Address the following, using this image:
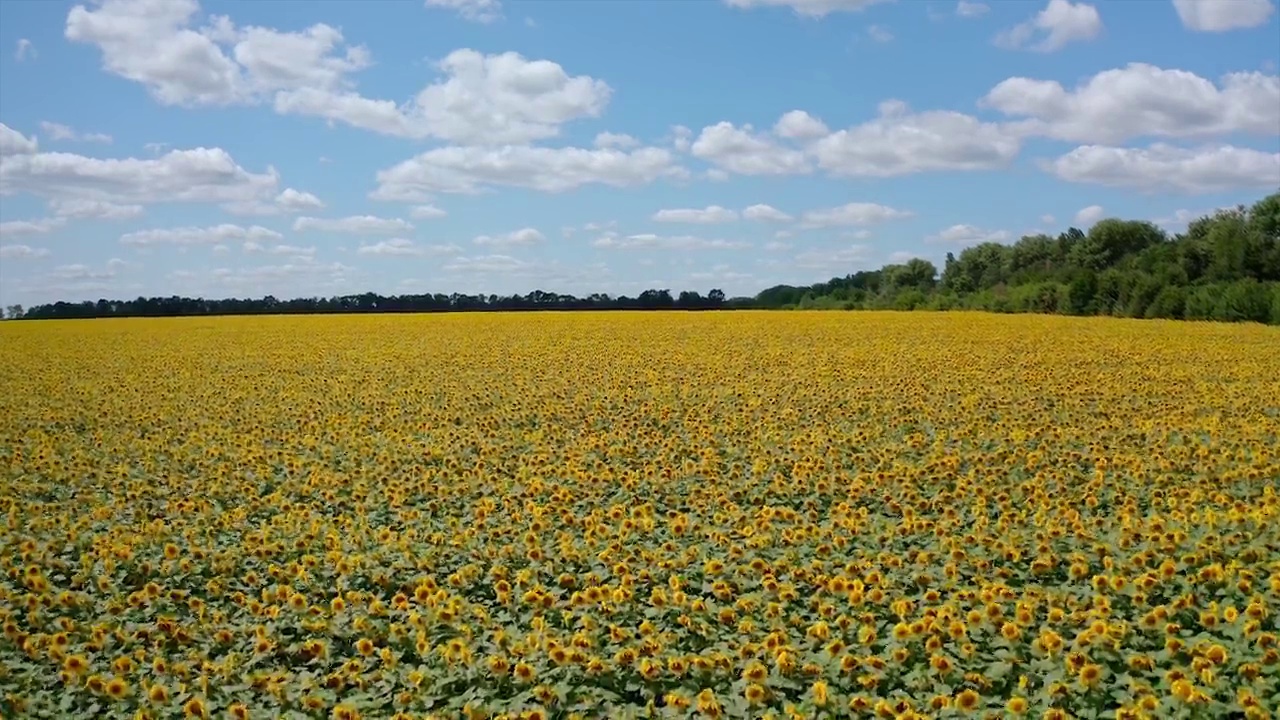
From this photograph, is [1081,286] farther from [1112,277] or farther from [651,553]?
[651,553]

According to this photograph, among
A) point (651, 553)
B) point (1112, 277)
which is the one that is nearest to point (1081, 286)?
point (1112, 277)

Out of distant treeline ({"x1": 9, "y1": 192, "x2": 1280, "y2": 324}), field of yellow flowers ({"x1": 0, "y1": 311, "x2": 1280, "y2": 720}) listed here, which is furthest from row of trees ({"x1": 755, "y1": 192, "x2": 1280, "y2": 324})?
field of yellow flowers ({"x1": 0, "y1": 311, "x2": 1280, "y2": 720})

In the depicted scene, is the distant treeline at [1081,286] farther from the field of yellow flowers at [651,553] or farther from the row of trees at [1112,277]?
the field of yellow flowers at [651,553]

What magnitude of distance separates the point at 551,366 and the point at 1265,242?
5536 cm

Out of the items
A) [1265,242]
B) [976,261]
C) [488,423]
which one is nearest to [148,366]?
[488,423]

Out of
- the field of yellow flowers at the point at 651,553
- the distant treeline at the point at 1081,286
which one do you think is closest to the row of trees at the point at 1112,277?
the distant treeline at the point at 1081,286

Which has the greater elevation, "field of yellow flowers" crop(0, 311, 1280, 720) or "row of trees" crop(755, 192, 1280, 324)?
"row of trees" crop(755, 192, 1280, 324)

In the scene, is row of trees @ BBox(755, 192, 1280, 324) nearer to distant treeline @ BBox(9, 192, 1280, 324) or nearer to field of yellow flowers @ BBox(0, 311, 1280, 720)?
distant treeline @ BBox(9, 192, 1280, 324)

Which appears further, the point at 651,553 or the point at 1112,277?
the point at 1112,277

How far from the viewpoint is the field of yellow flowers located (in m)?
5.23

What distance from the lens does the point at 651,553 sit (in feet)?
23.7

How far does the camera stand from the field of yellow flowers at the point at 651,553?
17.2 feet

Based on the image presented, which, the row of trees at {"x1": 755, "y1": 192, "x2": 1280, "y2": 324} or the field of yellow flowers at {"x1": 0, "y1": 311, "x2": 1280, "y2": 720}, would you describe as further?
the row of trees at {"x1": 755, "y1": 192, "x2": 1280, "y2": 324}

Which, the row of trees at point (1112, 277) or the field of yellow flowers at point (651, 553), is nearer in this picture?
the field of yellow flowers at point (651, 553)
